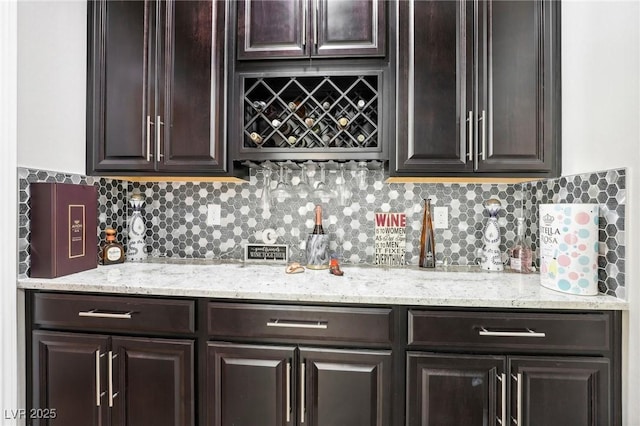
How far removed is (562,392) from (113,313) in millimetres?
1842

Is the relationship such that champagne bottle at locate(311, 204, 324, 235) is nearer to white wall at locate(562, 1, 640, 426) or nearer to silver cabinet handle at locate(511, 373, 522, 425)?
silver cabinet handle at locate(511, 373, 522, 425)

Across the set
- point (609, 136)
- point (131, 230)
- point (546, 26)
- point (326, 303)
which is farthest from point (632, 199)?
point (131, 230)

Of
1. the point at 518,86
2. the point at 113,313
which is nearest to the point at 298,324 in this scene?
the point at 113,313

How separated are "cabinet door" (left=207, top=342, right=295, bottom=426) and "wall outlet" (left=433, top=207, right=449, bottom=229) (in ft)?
3.79

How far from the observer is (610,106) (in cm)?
123

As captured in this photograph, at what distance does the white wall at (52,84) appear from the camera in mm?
1434

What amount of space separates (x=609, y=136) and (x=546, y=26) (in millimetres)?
643

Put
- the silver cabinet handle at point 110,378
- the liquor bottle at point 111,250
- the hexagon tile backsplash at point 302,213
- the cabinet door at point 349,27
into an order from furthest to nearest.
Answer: the hexagon tile backsplash at point 302,213, the liquor bottle at point 111,250, the cabinet door at point 349,27, the silver cabinet handle at point 110,378

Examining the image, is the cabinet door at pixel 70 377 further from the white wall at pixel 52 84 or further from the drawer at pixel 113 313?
the white wall at pixel 52 84

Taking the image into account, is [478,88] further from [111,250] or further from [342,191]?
[111,250]

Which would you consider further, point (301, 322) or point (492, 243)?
point (492, 243)

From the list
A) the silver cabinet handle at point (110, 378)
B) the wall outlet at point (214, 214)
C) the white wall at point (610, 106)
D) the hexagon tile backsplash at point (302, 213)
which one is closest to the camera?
the white wall at point (610, 106)

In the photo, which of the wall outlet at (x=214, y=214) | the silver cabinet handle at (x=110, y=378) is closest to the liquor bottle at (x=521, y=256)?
the wall outlet at (x=214, y=214)

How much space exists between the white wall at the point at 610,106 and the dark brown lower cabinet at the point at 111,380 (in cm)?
172
